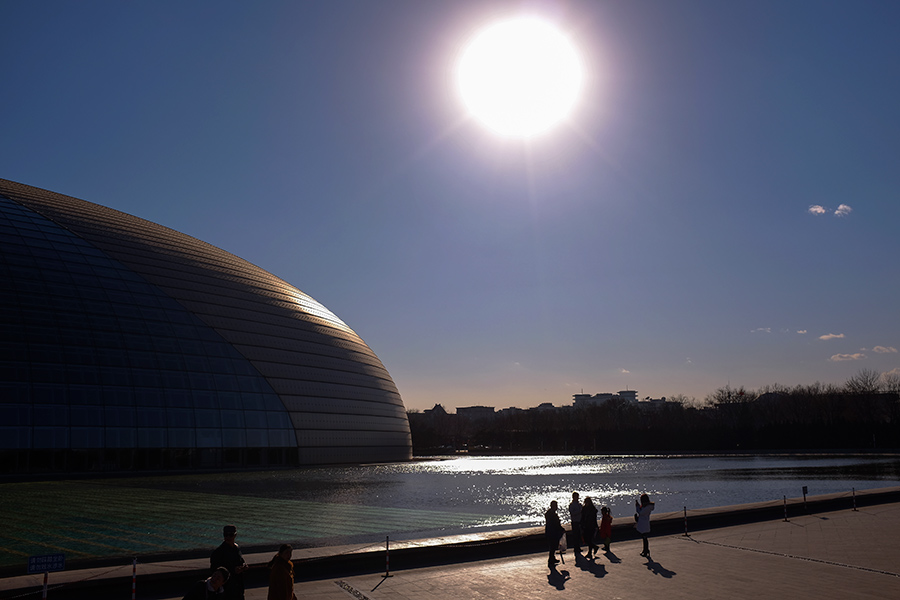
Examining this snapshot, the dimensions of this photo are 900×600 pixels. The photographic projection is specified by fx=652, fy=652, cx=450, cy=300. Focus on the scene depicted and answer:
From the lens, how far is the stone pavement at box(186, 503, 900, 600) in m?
11.8

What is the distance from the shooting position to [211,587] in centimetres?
761

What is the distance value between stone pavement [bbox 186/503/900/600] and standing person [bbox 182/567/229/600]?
162 inches

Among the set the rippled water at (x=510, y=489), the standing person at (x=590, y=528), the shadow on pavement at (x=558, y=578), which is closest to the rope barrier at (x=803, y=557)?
the standing person at (x=590, y=528)

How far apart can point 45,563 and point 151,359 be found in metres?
42.5

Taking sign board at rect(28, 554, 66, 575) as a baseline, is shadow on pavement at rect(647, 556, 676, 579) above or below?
below

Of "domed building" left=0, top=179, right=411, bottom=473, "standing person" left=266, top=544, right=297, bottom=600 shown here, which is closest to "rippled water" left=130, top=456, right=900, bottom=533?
"domed building" left=0, top=179, right=411, bottom=473

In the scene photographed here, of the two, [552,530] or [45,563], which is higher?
[45,563]

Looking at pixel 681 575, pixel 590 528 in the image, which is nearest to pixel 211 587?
pixel 681 575

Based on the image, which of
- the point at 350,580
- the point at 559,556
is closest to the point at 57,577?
the point at 350,580

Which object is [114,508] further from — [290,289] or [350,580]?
[290,289]

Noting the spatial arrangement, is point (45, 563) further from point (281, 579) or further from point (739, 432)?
point (739, 432)

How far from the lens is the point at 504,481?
144 ft

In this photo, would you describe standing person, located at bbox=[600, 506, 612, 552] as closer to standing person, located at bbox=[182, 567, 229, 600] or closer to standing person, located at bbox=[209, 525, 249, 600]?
standing person, located at bbox=[209, 525, 249, 600]

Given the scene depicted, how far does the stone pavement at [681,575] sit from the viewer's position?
11.8 metres
